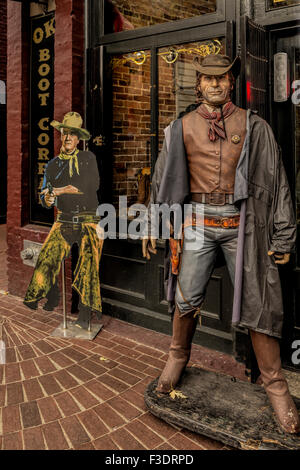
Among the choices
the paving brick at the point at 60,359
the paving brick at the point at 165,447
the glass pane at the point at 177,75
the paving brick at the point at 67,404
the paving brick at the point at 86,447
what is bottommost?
the paving brick at the point at 165,447

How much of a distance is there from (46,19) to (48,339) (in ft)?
11.2

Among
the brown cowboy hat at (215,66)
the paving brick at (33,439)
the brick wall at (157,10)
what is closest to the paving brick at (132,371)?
the paving brick at (33,439)

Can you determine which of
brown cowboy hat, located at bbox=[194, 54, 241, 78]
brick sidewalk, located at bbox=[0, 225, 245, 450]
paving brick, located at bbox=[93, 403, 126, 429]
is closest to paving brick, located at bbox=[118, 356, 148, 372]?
brick sidewalk, located at bbox=[0, 225, 245, 450]

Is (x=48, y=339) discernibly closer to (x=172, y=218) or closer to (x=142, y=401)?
(x=142, y=401)

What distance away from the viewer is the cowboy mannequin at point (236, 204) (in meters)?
2.67

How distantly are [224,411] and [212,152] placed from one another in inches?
62.3

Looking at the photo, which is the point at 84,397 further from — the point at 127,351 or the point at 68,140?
the point at 68,140

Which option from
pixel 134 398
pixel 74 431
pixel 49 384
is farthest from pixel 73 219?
pixel 74 431

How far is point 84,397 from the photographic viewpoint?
123 inches

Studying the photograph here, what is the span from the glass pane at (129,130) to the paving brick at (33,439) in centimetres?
266

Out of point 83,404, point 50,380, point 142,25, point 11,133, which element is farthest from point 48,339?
point 142,25

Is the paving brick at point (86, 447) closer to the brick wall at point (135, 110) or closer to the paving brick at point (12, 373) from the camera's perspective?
the paving brick at point (12, 373)

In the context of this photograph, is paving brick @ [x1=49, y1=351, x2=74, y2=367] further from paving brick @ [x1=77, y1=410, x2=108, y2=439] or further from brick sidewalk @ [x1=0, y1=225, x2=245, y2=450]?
paving brick @ [x1=77, y1=410, x2=108, y2=439]
